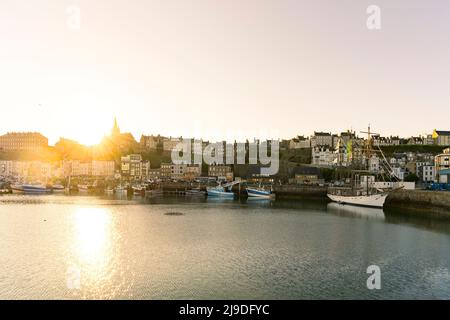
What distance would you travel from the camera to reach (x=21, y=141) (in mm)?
182125

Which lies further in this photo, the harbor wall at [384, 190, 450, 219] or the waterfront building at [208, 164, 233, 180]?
the waterfront building at [208, 164, 233, 180]

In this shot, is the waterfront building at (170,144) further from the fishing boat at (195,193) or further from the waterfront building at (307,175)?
the waterfront building at (307,175)

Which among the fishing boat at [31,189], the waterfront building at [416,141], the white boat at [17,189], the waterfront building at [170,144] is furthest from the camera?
the waterfront building at [170,144]

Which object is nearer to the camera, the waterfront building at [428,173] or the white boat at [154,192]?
the white boat at [154,192]

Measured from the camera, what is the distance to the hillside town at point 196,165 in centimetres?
10944

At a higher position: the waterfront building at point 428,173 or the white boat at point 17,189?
Result: the waterfront building at point 428,173

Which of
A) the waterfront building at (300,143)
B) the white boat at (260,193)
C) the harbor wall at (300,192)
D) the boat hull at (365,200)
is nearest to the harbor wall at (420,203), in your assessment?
the boat hull at (365,200)

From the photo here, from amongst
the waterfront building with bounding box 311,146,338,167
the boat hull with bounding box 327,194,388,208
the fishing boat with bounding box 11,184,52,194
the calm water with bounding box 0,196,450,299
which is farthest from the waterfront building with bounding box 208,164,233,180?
the calm water with bounding box 0,196,450,299

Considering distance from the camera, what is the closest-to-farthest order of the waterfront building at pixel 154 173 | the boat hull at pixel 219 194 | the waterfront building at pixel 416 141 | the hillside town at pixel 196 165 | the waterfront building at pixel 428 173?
the boat hull at pixel 219 194, the waterfront building at pixel 428 173, the hillside town at pixel 196 165, the waterfront building at pixel 154 173, the waterfront building at pixel 416 141

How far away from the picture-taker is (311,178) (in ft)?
346

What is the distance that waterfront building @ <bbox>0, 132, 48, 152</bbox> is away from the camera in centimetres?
18100

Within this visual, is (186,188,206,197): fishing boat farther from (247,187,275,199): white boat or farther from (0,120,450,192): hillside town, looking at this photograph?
(0,120,450,192): hillside town

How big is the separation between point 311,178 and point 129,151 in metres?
104
